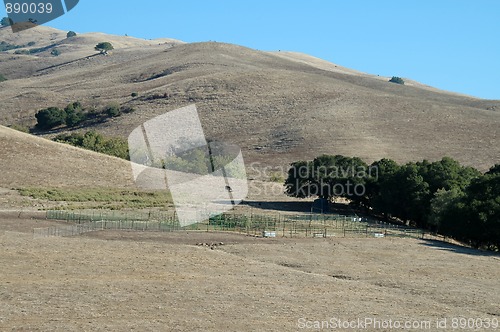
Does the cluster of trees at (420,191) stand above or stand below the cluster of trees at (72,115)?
below

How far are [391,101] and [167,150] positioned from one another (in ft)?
167

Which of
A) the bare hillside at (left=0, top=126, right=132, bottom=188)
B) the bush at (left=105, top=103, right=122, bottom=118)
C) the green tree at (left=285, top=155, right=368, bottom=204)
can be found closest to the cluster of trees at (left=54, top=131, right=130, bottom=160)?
the bare hillside at (left=0, top=126, right=132, bottom=188)

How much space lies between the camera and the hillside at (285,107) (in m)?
114

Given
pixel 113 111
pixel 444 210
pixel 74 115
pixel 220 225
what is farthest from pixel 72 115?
pixel 444 210

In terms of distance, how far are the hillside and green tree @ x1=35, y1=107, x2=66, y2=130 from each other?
156 inches

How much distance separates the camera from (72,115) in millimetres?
134125

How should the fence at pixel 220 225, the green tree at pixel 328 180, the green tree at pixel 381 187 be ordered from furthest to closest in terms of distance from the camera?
1. the green tree at pixel 328 180
2. the green tree at pixel 381 187
3. the fence at pixel 220 225

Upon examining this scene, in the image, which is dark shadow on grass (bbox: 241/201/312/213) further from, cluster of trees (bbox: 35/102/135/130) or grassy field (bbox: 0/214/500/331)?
cluster of trees (bbox: 35/102/135/130)

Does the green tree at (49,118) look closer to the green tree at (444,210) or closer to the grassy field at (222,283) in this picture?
the green tree at (444,210)

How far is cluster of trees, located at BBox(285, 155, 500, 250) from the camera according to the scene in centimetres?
5522

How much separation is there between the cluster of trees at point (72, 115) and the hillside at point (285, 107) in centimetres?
376

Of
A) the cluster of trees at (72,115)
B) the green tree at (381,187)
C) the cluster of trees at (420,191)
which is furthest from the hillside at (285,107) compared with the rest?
the cluster of trees at (420,191)

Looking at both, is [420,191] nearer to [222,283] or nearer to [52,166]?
[52,166]

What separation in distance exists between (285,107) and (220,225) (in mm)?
82147
